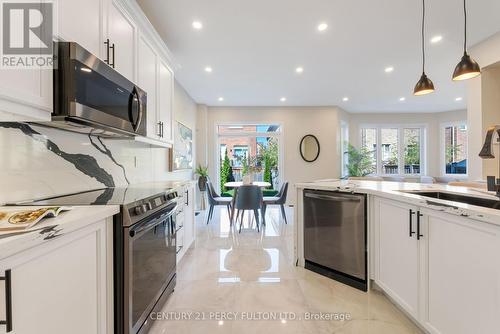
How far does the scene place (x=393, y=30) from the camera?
2963 millimetres

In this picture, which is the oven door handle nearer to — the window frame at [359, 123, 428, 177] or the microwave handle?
the microwave handle

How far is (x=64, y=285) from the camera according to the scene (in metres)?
0.96

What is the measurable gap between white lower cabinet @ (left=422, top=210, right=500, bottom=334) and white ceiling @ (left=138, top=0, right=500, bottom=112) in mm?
2300


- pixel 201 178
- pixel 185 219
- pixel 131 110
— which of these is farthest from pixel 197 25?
pixel 201 178

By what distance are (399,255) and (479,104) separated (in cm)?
308

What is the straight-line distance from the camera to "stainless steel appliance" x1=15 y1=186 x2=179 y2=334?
1.29m

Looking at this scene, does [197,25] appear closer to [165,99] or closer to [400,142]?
[165,99]

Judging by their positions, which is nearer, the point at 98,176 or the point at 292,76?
the point at 98,176

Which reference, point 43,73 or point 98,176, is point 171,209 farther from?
point 43,73

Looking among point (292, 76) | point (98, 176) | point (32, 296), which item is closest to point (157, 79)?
point (98, 176)

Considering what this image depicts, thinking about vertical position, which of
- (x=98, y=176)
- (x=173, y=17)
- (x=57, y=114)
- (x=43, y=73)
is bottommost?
(x=98, y=176)

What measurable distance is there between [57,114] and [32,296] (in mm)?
832

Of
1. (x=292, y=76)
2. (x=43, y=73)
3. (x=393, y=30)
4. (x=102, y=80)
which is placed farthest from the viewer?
(x=292, y=76)

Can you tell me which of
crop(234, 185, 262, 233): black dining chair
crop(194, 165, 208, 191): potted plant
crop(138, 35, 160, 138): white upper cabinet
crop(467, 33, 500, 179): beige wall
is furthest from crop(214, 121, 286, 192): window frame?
crop(138, 35, 160, 138): white upper cabinet
